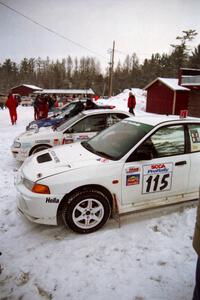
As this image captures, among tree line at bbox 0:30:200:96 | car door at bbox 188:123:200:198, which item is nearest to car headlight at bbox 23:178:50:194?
car door at bbox 188:123:200:198

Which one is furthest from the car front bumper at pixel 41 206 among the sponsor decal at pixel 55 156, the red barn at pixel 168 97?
the red barn at pixel 168 97

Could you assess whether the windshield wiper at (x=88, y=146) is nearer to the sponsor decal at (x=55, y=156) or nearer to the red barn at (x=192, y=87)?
the sponsor decal at (x=55, y=156)

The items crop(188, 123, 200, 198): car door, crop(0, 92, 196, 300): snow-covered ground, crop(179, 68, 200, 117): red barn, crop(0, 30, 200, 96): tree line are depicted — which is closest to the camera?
crop(0, 92, 196, 300): snow-covered ground

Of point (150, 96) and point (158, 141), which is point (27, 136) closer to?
point (158, 141)

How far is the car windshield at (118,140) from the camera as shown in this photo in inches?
146

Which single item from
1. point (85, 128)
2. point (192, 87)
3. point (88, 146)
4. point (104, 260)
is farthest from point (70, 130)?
point (192, 87)

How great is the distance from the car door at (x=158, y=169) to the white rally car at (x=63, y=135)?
3.03 meters

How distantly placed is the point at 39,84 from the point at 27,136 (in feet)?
294

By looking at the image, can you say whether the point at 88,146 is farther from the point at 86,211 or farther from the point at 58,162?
the point at 86,211

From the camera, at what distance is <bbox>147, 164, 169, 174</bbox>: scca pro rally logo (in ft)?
11.8

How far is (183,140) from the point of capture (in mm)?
3949

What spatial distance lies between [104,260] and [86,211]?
A: 70cm

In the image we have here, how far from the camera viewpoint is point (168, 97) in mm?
26203

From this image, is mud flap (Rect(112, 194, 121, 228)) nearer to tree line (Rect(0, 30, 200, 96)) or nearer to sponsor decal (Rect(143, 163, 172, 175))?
sponsor decal (Rect(143, 163, 172, 175))
